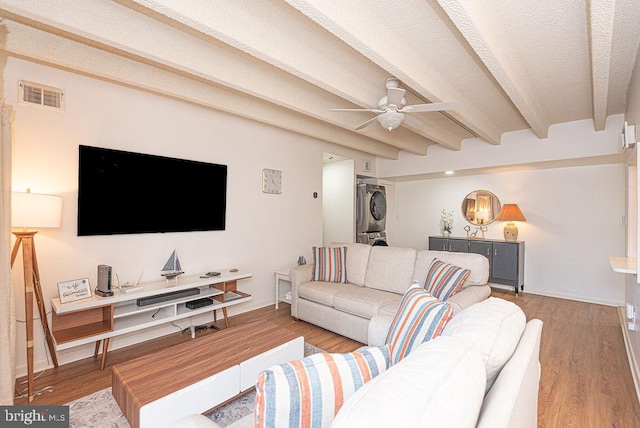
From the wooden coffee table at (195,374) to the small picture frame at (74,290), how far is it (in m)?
0.92

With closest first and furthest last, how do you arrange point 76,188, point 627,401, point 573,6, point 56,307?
point 573,6 < point 627,401 < point 56,307 < point 76,188

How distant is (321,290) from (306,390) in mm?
2459

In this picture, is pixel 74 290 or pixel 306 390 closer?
pixel 306 390

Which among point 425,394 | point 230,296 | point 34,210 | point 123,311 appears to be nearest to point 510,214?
point 230,296

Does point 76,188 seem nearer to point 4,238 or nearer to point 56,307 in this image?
point 4,238

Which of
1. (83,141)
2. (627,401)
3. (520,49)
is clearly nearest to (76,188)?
(83,141)

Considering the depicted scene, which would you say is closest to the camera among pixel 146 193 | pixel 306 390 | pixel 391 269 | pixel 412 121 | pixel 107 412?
pixel 306 390

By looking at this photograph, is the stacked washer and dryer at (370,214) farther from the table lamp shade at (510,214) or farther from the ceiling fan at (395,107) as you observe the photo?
the ceiling fan at (395,107)

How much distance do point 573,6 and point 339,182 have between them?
397cm

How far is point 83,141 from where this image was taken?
2.54m

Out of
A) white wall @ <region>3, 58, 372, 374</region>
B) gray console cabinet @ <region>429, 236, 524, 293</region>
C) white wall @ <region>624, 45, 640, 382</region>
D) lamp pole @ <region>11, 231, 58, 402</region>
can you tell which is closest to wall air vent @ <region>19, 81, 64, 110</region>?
white wall @ <region>3, 58, 372, 374</region>

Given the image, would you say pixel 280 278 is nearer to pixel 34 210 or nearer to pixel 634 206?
pixel 34 210

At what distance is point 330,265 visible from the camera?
11.5ft

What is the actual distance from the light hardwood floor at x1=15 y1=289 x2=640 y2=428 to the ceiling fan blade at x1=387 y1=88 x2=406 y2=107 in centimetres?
227
